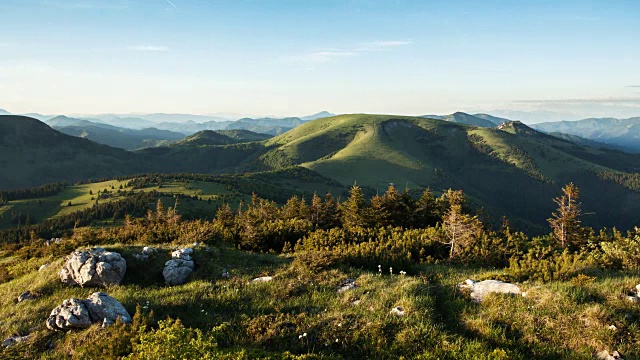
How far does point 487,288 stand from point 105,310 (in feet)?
51.9

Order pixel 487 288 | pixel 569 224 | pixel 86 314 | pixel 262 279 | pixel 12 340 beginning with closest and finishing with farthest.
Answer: pixel 12 340
pixel 86 314
pixel 487 288
pixel 262 279
pixel 569 224

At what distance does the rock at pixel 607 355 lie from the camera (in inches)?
373

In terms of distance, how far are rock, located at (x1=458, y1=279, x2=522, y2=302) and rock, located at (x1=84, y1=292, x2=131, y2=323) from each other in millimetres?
14192

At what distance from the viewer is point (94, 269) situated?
55.3 feet

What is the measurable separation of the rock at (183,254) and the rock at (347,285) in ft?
30.4

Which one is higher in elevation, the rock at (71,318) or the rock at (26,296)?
the rock at (71,318)

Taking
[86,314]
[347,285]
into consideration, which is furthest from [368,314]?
[86,314]

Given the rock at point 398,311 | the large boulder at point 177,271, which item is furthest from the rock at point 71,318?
the rock at point 398,311

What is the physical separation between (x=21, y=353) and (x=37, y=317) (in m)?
3.02

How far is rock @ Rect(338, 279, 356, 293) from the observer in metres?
15.3

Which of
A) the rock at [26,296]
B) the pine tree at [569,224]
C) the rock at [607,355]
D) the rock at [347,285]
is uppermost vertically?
the rock at [607,355]

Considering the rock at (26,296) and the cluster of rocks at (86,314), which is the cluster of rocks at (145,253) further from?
the cluster of rocks at (86,314)

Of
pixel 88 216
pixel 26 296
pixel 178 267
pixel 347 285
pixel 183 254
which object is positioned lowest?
pixel 88 216

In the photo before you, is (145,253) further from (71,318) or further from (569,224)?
(569,224)
